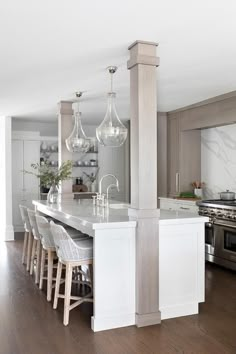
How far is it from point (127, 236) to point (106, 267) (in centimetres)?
33

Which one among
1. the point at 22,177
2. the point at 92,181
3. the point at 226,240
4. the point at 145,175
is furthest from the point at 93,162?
the point at 145,175

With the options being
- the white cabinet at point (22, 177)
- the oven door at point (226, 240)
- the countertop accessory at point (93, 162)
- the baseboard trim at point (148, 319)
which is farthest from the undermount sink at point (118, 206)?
the countertop accessory at point (93, 162)

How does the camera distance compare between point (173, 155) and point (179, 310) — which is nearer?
point (179, 310)

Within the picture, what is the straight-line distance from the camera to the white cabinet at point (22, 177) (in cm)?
839

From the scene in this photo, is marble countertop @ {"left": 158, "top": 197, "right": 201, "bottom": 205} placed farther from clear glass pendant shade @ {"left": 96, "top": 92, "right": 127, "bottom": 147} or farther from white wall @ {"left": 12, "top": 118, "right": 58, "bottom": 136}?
white wall @ {"left": 12, "top": 118, "right": 58, "bottom": 136}

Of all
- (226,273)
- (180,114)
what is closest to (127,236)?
(226,273)

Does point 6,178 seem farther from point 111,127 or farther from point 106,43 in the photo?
point 106,43

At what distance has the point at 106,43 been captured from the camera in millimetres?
3268

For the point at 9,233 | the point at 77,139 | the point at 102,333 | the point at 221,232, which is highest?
the point at 77,139

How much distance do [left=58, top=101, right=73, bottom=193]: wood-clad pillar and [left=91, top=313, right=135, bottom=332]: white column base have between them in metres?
3.23

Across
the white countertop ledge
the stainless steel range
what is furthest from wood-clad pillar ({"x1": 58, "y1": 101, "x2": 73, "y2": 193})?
the white countertop ledge

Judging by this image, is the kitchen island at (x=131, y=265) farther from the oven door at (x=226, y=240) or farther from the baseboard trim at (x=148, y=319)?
the oven door at (x=226, y=240)

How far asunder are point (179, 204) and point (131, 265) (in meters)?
3.31

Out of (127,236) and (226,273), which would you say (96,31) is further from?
(226,273)
